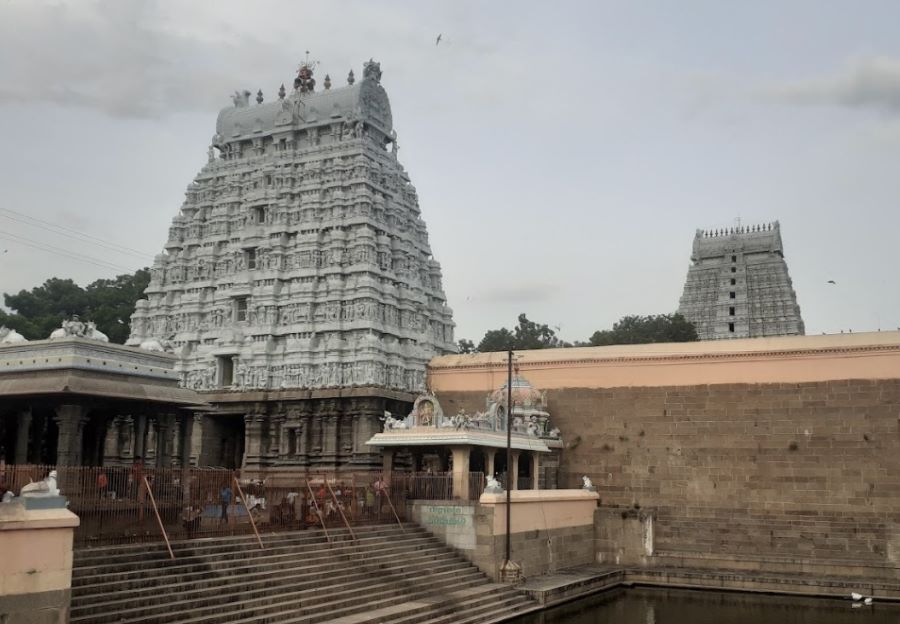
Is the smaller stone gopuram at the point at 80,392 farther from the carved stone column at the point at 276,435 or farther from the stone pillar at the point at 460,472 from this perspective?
the stone pillar at the point at 460,472

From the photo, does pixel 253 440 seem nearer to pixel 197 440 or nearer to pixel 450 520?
pixel 197 440

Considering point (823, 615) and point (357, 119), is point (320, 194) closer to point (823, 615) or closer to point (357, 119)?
point (357, 119)

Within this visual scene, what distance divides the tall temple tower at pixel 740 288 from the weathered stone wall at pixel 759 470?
29.3m

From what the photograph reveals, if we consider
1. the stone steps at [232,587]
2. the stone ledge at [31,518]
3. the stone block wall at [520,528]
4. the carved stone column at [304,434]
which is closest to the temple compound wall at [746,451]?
the stone block wall at [520,528]

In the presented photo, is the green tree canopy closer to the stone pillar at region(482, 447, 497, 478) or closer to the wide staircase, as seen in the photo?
the stone pillar at region(482, 447, 497, 478)

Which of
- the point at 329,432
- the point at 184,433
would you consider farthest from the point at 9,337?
the point at 329,432

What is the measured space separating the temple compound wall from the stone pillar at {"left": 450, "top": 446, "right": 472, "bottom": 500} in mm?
5844

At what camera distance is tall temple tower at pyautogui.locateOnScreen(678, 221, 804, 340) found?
5522cm

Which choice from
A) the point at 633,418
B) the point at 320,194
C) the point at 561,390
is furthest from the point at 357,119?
the point at 633,418

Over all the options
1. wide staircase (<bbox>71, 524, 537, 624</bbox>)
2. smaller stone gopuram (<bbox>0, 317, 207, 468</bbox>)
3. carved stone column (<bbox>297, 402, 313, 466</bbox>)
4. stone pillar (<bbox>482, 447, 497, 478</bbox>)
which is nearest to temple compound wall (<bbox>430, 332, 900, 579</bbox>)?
stone pillar (<bbox>482, 447, 497, 478</bbox>)

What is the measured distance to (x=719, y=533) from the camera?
25359 millimetres

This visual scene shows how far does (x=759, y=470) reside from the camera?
84.0 feet

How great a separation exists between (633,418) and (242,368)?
13.3 metres

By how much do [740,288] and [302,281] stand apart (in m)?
34.9
